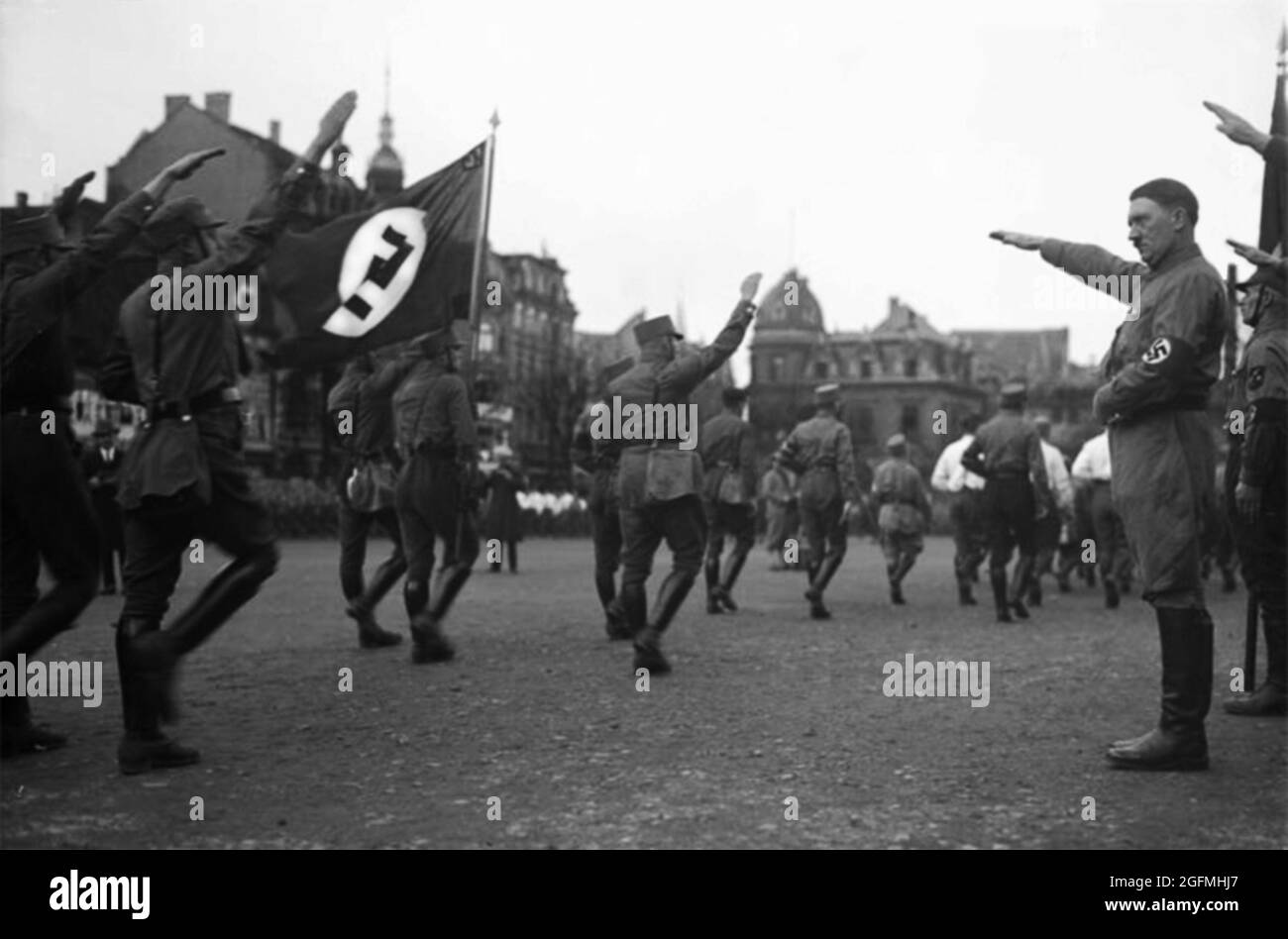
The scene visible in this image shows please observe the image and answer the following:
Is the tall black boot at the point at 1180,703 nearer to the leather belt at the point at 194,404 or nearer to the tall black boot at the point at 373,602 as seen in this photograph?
the leather belt at the point at 194,404

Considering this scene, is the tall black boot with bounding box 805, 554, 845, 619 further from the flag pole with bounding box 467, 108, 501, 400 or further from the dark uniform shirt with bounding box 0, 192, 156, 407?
the dark uniform shirt with bounding box 0, 192, 156, 407

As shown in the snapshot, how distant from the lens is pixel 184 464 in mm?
5805

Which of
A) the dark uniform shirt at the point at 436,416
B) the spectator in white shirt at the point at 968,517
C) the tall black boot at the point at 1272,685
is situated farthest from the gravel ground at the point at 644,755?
the spectator in white shirt at the point at 968,517

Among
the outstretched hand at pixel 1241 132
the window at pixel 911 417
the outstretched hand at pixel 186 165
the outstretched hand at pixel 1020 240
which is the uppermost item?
the window at pixel 911 417

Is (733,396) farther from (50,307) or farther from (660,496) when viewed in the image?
(50,307)

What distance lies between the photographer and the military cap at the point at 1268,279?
20.8 feet

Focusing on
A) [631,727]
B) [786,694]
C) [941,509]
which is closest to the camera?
[631,727]

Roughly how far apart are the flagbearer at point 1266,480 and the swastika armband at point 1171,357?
1315 millimetres

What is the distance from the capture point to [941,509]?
4866cm

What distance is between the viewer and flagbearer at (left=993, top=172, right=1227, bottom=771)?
573 centimetres

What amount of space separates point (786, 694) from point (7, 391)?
4450 millimetres

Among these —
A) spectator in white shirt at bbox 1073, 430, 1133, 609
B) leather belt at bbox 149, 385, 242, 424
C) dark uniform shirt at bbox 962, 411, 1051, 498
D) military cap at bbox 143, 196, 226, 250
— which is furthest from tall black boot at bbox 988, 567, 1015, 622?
military cap at bbox 143, 196, 226, 250
